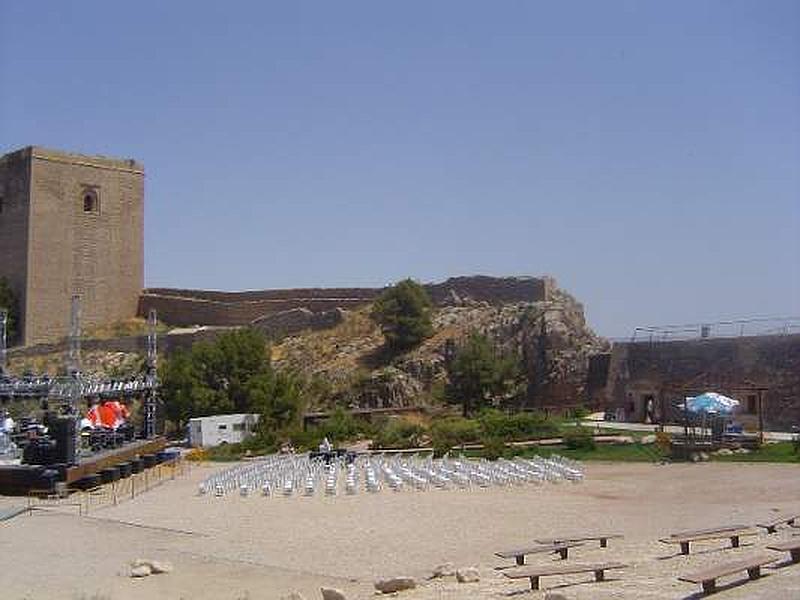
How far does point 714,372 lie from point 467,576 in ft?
83.2

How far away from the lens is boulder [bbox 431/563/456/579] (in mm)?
12156

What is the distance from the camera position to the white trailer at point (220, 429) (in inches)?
1527

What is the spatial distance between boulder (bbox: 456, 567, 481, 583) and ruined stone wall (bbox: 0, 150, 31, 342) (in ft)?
162

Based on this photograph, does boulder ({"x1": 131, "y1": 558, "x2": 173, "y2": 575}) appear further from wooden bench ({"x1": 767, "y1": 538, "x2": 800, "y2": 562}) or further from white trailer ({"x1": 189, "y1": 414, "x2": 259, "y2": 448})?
white trailer ({"x1": 189, "y1": 414, "x2": 259, "y2": 448})

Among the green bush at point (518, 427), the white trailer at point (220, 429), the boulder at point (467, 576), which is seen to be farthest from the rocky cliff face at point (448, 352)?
the boulder at point (467, 576)

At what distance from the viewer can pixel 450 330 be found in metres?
49.1

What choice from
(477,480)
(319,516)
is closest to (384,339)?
(477,480)

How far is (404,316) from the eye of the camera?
159 feet

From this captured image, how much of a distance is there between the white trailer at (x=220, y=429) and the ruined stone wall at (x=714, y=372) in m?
14.4

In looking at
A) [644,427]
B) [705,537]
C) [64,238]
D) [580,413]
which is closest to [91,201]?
[64,238]

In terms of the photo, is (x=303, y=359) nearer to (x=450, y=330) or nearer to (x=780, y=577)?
(x=450, y=330)

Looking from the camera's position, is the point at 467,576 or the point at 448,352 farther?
the point at 448,352

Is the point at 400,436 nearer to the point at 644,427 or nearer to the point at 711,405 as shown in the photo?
the point at 644,427

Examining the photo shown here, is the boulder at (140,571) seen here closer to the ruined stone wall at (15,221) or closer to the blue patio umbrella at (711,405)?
the blue patio umbrella at (711,405)
